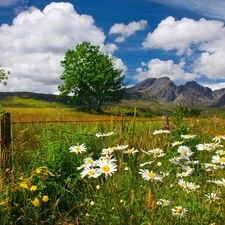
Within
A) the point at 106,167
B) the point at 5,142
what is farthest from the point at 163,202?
the point at 5,142

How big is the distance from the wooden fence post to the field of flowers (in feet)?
0.22

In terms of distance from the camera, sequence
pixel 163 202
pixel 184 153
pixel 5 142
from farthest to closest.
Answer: pixel 5 142, pixel 184 153, pixel 163 202

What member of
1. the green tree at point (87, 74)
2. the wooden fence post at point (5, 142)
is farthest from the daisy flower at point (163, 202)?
the green tree at point (87, 74)

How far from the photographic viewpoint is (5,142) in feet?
14.8

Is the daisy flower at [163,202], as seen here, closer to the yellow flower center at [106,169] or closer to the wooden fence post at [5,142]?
the yellow flower center at [106,169]

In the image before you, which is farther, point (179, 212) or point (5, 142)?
point (5, 142)

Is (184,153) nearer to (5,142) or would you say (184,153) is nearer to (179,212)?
(179,212)

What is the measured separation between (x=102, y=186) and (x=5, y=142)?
6.10ft

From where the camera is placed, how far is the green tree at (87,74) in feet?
164

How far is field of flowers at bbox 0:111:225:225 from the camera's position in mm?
2742

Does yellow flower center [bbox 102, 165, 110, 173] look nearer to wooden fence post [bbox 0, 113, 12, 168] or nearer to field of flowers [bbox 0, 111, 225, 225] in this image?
field of flowers [bbox 0, 111, 225, 225]

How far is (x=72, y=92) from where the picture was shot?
5184 cm

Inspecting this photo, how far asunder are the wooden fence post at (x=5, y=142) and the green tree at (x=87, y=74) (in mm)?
43880

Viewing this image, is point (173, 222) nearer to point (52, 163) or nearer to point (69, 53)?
point (52, 163)
